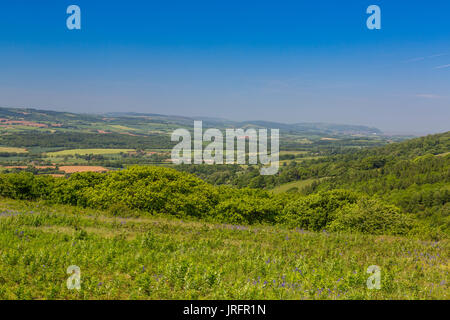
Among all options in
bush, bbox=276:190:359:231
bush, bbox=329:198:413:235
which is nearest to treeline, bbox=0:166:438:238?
bush, bbox=276:190:359:231

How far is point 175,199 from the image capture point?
25.6 metres

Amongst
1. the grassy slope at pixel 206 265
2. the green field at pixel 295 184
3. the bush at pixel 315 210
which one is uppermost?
the grassy slope at pixel 206 265

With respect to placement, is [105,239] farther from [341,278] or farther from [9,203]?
[9,203]

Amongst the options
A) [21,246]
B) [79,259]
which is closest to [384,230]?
[79,259]

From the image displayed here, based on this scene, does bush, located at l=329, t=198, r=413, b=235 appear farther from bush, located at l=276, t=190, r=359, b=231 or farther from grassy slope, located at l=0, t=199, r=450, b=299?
grassy slope, located at l=0, t=199, r=450, b=299

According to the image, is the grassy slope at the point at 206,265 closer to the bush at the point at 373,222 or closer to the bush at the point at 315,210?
the bush at the point at 373,222

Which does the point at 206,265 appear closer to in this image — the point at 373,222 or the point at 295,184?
the point at 373,222

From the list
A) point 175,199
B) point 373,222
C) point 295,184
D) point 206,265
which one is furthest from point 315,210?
point 295,184

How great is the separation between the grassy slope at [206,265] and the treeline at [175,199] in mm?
9597

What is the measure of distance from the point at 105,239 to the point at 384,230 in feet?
57.7

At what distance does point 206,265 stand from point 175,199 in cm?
1715

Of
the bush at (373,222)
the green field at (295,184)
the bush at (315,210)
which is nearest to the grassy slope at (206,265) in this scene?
the bush at (373,222)

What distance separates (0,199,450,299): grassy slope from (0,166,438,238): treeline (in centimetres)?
960

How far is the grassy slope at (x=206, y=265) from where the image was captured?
6840 mm
